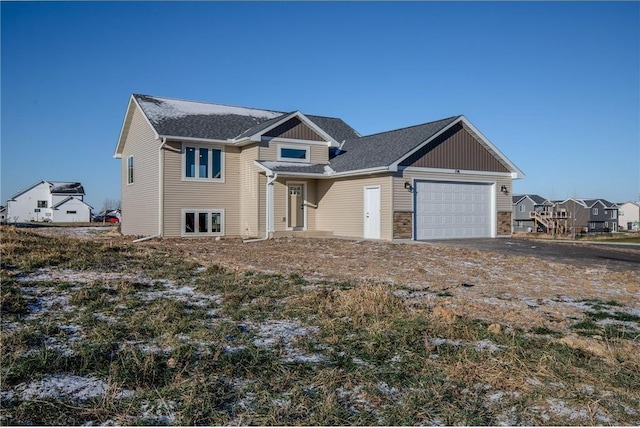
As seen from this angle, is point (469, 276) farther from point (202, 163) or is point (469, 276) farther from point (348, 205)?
point (202, 163)

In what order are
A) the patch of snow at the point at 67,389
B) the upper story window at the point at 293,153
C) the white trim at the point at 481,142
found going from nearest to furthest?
the patch of snow at the point at 67,389 → the white trim at the point at 481,142 → the upper story window at the point at 293,153

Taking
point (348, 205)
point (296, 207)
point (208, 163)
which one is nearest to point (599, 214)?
point (348, 205)

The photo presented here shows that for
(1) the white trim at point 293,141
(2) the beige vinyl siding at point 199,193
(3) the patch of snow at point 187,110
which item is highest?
(3) the patch of snow at point 187,110

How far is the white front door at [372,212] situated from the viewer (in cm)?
1789

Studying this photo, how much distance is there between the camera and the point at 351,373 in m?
3.98

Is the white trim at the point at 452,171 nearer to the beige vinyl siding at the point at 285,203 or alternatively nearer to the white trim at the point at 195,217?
the beige vinyl siding at the point at 285,203

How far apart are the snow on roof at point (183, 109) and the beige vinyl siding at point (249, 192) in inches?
122

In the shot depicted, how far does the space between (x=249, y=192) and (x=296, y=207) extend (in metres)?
2.08

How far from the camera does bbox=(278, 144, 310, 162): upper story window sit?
64.8 ft

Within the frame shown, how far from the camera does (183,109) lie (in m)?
21.0

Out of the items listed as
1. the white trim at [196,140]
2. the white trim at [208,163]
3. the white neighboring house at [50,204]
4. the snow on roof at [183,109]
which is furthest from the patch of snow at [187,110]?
the white neighboring house at [50,204]

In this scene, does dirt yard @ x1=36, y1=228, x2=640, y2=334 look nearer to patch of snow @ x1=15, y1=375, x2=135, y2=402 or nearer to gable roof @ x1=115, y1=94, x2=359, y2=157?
patch of snow @ x1=15, y1=375, x2=135, y2=402

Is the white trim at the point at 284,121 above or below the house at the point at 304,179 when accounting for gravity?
above

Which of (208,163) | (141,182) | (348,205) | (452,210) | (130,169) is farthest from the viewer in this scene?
(130,169)
